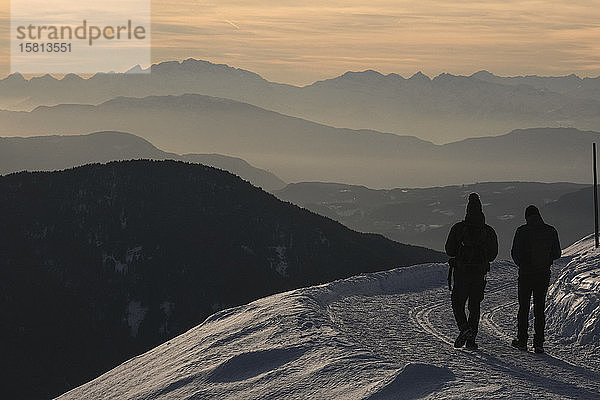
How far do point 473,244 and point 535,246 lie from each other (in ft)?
3.46

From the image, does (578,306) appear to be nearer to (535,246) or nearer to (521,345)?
(521,345)

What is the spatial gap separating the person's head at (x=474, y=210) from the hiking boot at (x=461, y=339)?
5.78 ft

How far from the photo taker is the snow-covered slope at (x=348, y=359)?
32.2 feet

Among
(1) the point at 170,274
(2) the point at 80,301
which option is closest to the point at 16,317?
(2) the point at 80,301

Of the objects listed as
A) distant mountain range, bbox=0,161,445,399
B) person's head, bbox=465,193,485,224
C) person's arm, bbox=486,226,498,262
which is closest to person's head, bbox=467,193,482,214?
person's head, bbox=465,193,485,224

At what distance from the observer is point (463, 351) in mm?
11656

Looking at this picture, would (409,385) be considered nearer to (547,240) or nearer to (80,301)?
(547,240)

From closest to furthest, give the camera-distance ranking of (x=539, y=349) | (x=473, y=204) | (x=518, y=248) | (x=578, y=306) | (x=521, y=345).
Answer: (x=473, y=204), (x=518, y=248), (x=539, y=349), (x=521, y=345), (x=578, y=306)

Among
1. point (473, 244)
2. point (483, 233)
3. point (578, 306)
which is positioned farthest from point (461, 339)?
point (578, 306)

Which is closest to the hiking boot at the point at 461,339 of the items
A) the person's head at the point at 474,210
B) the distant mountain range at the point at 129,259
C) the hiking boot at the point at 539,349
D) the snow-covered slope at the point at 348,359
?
the snow-covered slope at the point at 348,359

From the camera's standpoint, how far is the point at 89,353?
124062mm

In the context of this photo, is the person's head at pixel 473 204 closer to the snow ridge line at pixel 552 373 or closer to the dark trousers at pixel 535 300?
the dark trousers at pixel 535 300

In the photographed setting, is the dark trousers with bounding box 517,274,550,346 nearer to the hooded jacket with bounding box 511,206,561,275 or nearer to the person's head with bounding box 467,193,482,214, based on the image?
the hooded jacket with bounding box 511,206,561,275

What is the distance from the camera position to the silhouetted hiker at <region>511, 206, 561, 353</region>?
11.5 meters
